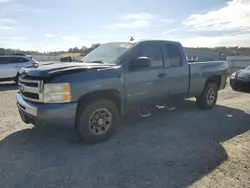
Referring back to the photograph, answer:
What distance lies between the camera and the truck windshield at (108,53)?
5453mm

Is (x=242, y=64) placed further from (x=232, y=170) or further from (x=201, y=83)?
(x=232, y=170)

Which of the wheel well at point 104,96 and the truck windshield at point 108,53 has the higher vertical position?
the truck windshield at point 108,53

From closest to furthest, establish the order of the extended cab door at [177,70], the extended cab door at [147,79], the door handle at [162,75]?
1. the extended cab door at [147,79]
2. the door handle at [162,75]
3. the extended cab door at [177,70]

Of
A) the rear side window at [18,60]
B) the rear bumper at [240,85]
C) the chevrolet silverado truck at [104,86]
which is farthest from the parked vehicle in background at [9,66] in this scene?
the rear bumper at [240,85]

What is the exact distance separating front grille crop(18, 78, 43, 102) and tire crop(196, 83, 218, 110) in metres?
4.90

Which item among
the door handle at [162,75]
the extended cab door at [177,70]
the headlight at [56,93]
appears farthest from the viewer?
the extended cab door at [177,70]

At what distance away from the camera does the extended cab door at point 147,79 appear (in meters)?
5.27

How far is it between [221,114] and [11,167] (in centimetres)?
562

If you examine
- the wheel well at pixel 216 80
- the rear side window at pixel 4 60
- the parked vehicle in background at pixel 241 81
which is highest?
the rear side window at pixel 4 60

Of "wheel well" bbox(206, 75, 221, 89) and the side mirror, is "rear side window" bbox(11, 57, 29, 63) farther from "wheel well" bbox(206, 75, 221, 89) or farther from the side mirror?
the side mirror

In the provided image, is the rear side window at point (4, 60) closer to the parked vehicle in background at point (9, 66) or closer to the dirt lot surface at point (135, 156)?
the parked vehicle in background at point (9, 66)

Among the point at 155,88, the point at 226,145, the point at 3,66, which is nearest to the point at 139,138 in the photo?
the point at 155,88

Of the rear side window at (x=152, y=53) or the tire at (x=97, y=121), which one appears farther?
the rear side window at (x=152, y=53)

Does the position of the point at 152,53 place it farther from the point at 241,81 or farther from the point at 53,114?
the point at 241,81
